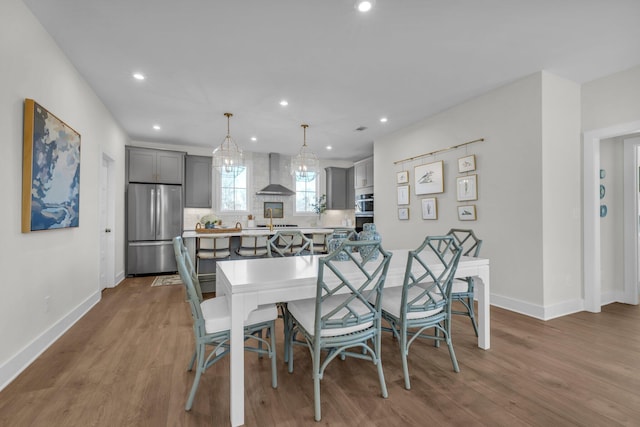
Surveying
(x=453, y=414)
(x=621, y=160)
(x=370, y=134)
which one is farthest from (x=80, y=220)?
(x=621, y=160)

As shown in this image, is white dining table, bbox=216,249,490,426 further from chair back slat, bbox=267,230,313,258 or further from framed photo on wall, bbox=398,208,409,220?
framed photo on wall, bbox=398,208,409,220

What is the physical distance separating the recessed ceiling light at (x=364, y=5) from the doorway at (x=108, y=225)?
4279mm

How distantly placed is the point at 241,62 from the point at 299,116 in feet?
5.58

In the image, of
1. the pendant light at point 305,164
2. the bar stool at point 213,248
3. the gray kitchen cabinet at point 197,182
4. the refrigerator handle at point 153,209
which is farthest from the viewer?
the gray kitchen cabinet at point 197,182

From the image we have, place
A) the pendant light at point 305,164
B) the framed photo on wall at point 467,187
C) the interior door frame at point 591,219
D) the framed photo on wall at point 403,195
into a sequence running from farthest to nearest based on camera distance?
the framed photo on wall at point 403,195, the pendant light at point 305,164, the framed photo on wall at point 467,187, the interior door frame at point 591,219

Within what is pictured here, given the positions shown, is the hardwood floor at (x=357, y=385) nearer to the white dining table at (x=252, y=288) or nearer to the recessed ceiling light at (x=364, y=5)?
the white dining table at (x=252, y=288)

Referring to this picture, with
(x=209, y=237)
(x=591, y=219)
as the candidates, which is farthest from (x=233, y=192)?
A: (x=591, y=219)

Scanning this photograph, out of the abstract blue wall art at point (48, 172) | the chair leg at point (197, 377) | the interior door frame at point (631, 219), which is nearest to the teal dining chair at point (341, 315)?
the chair leg at point (197, 377)

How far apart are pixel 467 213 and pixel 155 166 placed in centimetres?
552

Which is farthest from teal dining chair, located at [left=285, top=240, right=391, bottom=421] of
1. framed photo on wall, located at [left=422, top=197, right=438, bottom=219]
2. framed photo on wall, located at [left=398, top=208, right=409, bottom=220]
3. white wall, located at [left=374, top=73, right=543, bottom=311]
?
framed photo on wall, located at [left=398, top=208, right=409, bottom=220]

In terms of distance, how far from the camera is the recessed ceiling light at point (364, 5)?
2.12m

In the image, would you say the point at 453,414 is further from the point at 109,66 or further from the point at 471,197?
the point at 109,66

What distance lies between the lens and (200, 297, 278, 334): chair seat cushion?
1748 mm

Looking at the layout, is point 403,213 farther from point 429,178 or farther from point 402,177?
point 429,178
